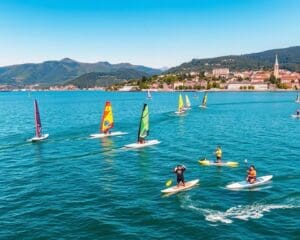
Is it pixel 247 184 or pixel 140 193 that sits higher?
pixel 247 184

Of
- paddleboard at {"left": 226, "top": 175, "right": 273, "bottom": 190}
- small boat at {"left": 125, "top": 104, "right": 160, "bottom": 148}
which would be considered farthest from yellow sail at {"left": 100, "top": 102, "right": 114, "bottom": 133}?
paddleboard at {"left": 226, "top": 175, "right": 273, "bottom": 190}

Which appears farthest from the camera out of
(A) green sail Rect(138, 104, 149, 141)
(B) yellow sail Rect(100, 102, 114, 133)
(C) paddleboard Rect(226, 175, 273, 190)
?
(B) yellow sail Rect(100, 102, 114, 133)

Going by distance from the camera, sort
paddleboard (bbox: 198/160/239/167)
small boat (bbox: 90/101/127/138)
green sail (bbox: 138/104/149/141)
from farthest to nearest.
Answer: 1. small boat (bbox: 90/101/127/138)
2. green sail (bbox: 138/104/149/141)
3. paddleboard (bbox: 198/160/239/167)

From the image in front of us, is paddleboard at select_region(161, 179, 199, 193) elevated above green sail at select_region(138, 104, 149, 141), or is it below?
below

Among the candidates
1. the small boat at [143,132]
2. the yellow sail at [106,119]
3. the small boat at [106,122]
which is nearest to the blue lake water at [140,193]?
the small boat at [143,132]

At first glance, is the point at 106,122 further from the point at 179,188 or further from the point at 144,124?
the point at 179,188

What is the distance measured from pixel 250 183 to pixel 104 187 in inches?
667

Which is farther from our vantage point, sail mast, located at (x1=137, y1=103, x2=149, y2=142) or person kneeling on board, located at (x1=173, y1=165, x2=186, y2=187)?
sail mast, located at (x1=137, y1=103, x2=149, y2=142)

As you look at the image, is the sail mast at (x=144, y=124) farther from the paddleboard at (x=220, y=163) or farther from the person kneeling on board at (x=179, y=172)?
the person kneeling on board at (x=179, y=172)

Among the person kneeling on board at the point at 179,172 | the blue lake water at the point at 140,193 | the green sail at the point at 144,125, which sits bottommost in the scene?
the blue lake water at the point at 140,193

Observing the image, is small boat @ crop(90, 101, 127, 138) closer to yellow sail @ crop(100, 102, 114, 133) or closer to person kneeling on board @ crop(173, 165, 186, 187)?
yellow sail @ crop(100, 102, 114, 133)

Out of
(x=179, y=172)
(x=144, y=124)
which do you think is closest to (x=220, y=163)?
(x=179, y=172)

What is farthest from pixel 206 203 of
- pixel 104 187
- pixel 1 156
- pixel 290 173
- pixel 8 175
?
pixel 1 156

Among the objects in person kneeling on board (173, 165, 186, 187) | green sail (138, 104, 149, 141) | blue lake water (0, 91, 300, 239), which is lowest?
blue lake water (0, 91, 300, 239)
